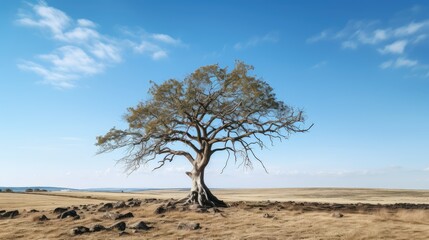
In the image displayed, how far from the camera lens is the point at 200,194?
39.3 meters

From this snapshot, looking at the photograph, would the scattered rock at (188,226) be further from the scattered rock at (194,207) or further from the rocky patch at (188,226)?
the scattered rock at (194,207)

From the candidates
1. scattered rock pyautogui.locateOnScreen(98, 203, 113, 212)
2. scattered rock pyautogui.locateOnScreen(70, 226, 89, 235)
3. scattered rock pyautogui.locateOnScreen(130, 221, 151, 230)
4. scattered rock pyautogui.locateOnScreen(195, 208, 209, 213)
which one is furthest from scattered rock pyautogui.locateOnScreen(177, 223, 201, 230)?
scattered rock pyautogui.locateOnScreen(98, 203, 113, 212)

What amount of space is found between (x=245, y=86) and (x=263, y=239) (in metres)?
19.3

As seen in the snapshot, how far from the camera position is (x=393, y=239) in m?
20.8

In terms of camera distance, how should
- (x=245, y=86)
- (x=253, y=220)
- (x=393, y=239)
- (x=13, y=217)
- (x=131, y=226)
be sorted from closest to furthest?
(x=393, y=239), (x=131, y=226), (x=253, y=220), (x=13, y=217), (x=245, y=86)

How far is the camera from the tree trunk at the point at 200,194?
38.9 m

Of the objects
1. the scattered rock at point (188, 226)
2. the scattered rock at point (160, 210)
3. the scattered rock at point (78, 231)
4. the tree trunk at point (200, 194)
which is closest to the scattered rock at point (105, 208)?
the scattered rock at point (160, 210)

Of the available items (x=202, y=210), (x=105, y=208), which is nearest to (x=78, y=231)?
(x=202, y=210)

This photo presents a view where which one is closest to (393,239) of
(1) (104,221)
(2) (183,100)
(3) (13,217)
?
(1) (104,221)

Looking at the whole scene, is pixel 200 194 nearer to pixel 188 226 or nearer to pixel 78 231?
pixel 188 226

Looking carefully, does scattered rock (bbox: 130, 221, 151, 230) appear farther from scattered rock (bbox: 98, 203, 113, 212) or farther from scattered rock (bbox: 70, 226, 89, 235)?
scattered rock (bbox: 98, 203, 113, 212)

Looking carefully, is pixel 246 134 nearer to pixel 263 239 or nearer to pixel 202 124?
pixel 202 124

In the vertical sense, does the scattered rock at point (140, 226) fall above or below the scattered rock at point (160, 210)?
below

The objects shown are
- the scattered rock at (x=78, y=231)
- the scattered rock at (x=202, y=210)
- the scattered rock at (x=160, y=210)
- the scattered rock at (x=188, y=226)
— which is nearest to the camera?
the scattered rock at (x=78, y=231)
